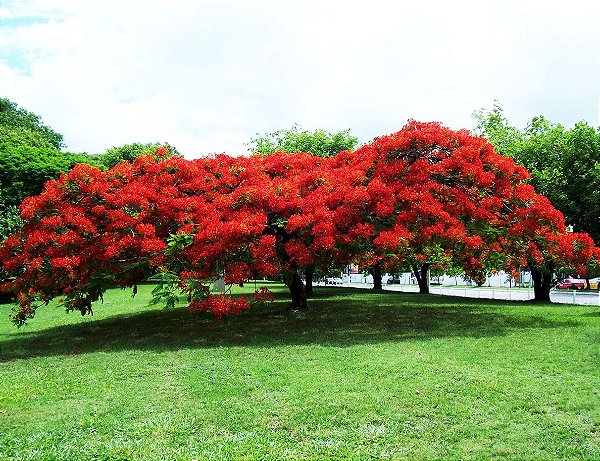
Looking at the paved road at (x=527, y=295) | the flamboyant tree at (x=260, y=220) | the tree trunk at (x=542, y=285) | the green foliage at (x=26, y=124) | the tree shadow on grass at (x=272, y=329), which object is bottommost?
the paved road at (x=527, y=295)

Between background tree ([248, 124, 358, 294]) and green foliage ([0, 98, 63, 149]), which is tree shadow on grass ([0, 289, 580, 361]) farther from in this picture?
green foliage ([0, 98, 63, 149])

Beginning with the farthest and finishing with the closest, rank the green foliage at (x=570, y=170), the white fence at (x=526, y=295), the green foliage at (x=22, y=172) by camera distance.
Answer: the green foliage at (x=22, y=172) → the white fence at (x=526, y=295) → the green foliage at (x=570, y=170)

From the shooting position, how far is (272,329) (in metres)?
13.3

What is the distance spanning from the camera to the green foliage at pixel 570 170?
20.8m

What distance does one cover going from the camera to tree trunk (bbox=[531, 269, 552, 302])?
75.8 ft

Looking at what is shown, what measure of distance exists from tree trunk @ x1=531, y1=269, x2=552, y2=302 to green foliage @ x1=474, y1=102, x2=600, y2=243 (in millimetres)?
2471

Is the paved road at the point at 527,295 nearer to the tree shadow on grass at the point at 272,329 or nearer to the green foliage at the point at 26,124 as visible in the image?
the tree shadow on grass at the point at 272,329

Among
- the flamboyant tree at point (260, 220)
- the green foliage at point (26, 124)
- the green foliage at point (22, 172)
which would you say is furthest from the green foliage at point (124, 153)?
the flamboyant tree at point (260, 220)

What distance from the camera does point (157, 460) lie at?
524 cm

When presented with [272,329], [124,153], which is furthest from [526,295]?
[124,153]

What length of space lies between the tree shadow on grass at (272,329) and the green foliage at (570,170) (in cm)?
677

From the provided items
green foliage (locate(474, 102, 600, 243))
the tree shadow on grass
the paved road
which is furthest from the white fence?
the tree shadow on grass

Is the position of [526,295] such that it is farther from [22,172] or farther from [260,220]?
[22,172]

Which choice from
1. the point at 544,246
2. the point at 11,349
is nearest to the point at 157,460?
the point at 11,349
